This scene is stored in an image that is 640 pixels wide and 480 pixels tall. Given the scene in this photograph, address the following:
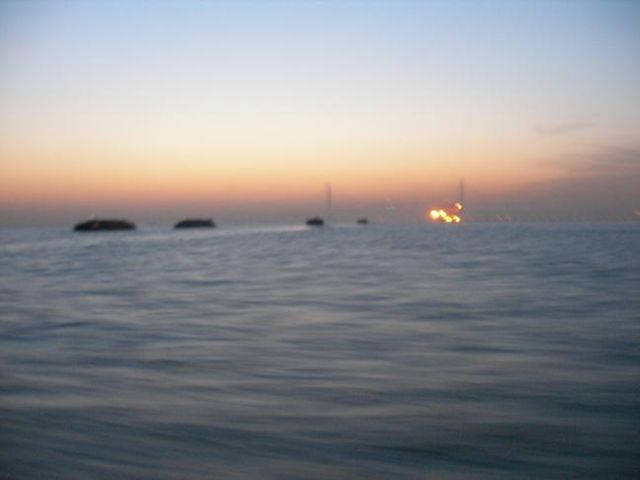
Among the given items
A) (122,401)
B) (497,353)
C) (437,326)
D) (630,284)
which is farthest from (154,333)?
(630,284)

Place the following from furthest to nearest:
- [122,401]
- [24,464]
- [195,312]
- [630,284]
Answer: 1. [630,284]
2. [195,312]
3. [122,401]
4. [24,464]

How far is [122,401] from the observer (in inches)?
220

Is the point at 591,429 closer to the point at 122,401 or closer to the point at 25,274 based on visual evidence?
the point at 122,401

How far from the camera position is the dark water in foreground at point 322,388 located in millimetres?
4289

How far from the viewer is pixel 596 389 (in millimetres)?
5863

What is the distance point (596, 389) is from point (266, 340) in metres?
4.26

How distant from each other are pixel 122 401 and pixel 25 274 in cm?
1721

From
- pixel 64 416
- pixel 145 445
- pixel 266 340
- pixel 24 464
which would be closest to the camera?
pixel 24 464

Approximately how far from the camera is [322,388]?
19.8ft

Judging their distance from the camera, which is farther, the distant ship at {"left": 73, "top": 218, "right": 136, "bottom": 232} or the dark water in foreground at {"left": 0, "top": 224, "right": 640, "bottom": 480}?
the distant ship at {"left": 73, "top": 218, "right": 136, "bottom": 232}

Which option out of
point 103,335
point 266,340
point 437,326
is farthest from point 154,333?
point 437,326

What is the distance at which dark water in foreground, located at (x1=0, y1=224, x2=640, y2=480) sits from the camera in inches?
169

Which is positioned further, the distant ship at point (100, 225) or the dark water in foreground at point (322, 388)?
the distant ship at point (100, 225)

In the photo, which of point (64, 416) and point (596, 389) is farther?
point (596, 389)
